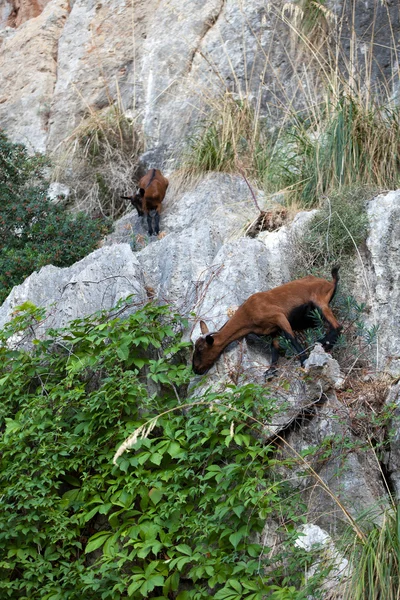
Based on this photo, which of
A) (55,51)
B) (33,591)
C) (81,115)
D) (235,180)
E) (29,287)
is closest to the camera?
(33,591)

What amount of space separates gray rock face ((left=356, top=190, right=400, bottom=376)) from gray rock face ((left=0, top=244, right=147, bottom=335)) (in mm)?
2080

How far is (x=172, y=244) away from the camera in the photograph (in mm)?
8391

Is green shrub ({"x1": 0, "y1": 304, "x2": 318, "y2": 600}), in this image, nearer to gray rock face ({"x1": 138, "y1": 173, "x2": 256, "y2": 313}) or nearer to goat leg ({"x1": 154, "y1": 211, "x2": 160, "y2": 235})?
gray rock face ({"x1": 138, "y1": 173, "x2": 256, "y2": 313})

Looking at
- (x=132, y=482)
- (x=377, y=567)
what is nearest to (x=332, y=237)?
(x=132, y=482)

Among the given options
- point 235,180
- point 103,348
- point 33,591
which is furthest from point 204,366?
point 235,180

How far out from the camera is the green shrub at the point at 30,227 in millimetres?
10102

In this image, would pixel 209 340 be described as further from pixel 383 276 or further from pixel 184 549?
pixel 383 276

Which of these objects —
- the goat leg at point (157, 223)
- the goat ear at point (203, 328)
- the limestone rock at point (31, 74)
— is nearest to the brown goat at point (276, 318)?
the goat ear at point (203, 328)

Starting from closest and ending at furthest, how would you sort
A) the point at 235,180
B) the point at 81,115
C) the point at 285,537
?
the point at 285,537, the point at 235,180, the point at 81,115

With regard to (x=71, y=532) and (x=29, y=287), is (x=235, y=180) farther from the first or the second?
(x=71, y=532)

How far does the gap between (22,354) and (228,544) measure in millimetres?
2625

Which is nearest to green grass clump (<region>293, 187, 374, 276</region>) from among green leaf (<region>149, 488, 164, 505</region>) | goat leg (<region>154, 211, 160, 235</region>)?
goat leg (<region>154, 211, 160, 235</region>)

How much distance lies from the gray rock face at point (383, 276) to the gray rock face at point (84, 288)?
6.83 ft

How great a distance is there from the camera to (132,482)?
20.2ft
